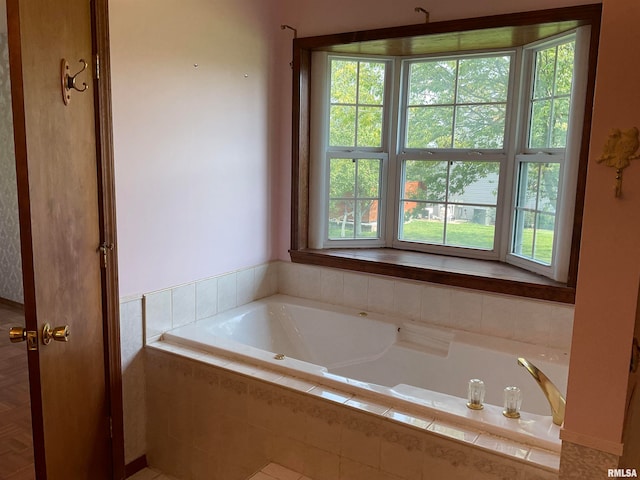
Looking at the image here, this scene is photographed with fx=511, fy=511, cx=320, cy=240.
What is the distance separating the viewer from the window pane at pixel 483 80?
2.92 meters

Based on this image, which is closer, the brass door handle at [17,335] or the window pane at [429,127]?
the brass door handle at [17,335]

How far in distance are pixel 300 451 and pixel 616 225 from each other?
1.43 m

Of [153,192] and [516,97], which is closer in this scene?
[153,192]

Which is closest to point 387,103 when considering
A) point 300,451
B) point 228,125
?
point 228,125

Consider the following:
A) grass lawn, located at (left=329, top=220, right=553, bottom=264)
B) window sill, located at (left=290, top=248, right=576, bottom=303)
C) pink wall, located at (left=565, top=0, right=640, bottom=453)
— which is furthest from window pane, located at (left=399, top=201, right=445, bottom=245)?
pink wall, located at (left=565, top=0, right=640, bottom=453)

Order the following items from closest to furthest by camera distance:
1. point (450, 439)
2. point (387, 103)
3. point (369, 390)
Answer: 1. point (450, 439)
2. point (369, 390)
3. point (387, 103)

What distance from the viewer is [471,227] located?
3096 millimetres

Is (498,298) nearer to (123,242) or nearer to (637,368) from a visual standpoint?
(637,368)

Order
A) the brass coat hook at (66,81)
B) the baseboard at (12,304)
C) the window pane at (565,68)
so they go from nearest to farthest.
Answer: the brass coat hook at (66,81), the window pane at (565,68), the baseboard at (12,304)

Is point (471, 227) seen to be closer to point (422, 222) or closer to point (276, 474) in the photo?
point (422, 222)

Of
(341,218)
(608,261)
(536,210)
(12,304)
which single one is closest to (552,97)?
(536,210)

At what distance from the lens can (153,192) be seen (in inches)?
95.7

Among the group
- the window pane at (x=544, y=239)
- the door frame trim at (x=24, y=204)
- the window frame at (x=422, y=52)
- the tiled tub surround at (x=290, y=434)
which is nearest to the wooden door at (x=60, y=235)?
the door frame trim at (x=24, y=204)

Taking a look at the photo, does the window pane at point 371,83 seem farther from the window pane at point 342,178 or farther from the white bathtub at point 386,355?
the white bathtub at point 386,355
